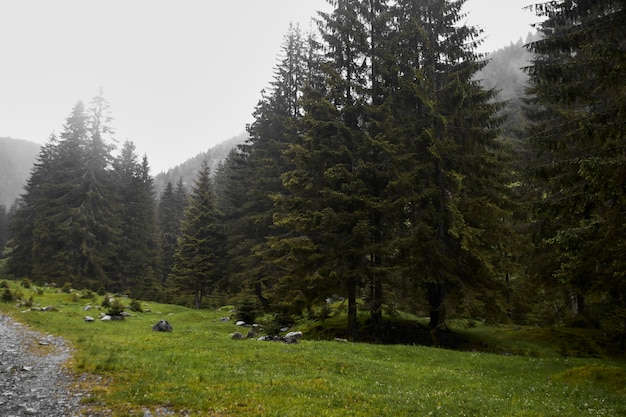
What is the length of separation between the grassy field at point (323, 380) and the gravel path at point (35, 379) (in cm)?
60

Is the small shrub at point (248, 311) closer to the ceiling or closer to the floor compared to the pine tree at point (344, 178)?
closer to the floor

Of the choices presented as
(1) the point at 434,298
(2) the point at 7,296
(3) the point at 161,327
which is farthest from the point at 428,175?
(2) the point at 7,296

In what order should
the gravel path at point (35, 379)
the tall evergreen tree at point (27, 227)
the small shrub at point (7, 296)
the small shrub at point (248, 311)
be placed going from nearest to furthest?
the gravel path at point (35, 379) < the small shrub at point (7, 296) < the small shrub at point (248, 311) < the tall evergreen tree at point (27, 227)

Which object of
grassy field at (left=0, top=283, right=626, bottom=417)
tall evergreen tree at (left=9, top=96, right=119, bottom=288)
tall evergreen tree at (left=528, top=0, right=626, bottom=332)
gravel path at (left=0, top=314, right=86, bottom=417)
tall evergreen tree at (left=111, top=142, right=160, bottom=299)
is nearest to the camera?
gravel path at (left=0, top=314, right=86, bottom=417)

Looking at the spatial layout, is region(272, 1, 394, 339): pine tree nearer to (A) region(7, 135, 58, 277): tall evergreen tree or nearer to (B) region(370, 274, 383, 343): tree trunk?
(B) region(370, 274, 383, 343): tree trunk

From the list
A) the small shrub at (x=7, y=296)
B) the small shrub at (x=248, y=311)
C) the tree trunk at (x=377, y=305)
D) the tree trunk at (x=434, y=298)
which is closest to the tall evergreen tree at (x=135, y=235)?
the small shrub at (x=7, y=296)

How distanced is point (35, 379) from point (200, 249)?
32.5m

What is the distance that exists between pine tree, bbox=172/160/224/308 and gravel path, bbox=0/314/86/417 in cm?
2424

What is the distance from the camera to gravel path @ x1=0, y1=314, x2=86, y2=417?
891 cm

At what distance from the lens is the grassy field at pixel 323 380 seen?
31.0 feet

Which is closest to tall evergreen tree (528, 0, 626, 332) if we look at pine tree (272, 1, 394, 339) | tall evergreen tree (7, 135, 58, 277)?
pine tree (272, 1, 394, 339)

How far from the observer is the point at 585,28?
574 inches

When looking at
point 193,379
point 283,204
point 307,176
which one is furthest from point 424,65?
point 193,379

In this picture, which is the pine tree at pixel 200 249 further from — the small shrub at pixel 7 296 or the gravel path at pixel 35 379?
the gravel path at pixel 35 379
